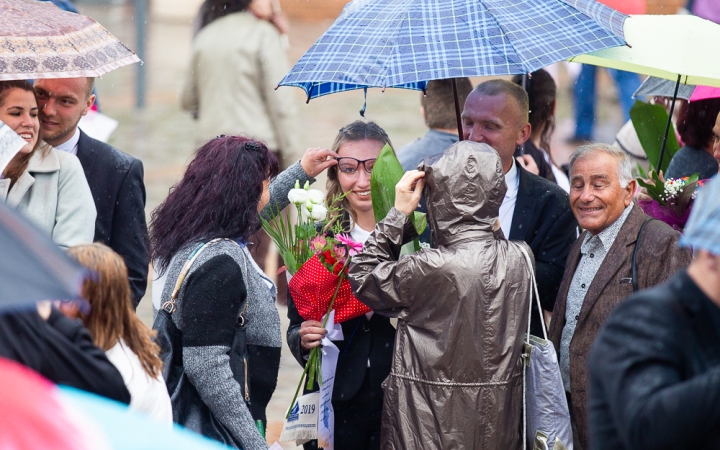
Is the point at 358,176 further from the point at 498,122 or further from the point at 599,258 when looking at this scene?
the point at 599,258

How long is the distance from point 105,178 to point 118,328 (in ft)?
4.80

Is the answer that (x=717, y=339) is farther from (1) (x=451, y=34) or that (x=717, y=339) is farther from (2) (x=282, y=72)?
(2) (x=282, y=72)

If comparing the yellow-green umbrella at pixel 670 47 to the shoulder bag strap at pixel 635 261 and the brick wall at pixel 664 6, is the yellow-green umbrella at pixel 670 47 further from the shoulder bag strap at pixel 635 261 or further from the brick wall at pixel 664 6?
the brick wall at pixel 664 6

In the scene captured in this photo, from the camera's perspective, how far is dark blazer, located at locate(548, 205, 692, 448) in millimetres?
3754

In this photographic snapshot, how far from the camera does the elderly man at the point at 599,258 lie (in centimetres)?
378

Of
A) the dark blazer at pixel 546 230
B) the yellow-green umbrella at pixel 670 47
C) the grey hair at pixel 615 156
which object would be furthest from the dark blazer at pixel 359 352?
the yellow-green umbrella at pixel 670 47

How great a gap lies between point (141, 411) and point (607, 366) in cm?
156

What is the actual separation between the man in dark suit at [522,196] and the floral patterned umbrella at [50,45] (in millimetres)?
1648

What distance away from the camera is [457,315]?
351 cm

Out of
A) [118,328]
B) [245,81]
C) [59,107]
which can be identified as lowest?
[118,328]

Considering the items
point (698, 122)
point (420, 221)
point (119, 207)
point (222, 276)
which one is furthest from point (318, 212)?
point (698, 122)

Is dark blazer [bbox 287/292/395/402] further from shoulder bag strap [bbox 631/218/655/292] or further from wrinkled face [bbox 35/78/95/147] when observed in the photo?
wrinkled face [bbox 35/78/95/147]

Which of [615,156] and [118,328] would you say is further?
[615,156]

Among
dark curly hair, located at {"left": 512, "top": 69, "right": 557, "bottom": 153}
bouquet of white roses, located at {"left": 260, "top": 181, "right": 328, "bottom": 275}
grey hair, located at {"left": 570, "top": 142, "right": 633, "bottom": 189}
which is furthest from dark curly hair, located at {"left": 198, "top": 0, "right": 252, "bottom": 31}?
grey hair, located at {"left": 570, "top": 142, "right": 633, "bottom": 189}
